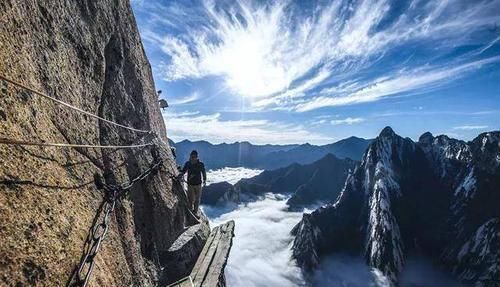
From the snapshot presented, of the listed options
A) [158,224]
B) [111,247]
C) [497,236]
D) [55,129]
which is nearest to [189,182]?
[158,224]

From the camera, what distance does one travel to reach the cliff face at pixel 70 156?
5609 millimetres

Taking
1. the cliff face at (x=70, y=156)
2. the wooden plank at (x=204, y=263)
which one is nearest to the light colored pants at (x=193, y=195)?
the wooden plank at (x=204, y=263)

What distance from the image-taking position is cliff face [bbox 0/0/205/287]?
5.61 metres

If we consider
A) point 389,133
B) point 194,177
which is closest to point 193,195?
point 194,177

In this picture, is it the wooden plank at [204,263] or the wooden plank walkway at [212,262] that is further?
the wooden plank at [204,263]

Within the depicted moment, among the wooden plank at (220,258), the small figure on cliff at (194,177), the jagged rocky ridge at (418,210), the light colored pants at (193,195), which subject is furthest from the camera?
the jagged rocky ridge at (418,210)

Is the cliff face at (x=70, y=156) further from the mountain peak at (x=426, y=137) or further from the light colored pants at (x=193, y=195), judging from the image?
the mountain peak at (x=426, y=137)

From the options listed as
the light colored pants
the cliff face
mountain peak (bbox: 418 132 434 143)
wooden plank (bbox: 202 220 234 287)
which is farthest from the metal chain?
mountain peak (bbox: 418 132 434 143)

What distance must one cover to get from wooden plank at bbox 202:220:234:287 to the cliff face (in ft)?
5.85

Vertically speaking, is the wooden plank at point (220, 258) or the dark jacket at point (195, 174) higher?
the dark jacket at point (195, 174)

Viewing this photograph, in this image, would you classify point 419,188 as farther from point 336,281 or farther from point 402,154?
point 336,281

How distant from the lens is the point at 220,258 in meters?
13.1

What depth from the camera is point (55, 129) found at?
7531 millimetres

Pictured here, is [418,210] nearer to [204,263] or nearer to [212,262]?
[212,262]
